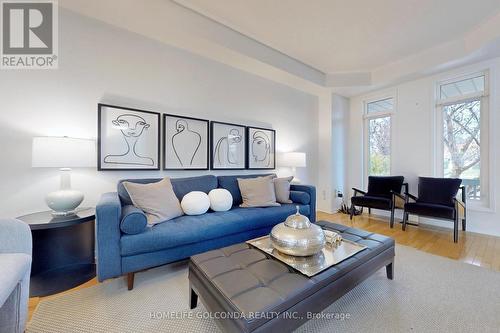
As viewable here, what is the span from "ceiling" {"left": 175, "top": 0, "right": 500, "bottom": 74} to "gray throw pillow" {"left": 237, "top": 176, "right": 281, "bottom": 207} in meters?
1.98

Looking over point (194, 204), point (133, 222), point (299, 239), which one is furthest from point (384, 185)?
point (133, 222)

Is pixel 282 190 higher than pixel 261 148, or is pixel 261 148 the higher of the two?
pixel 261 148

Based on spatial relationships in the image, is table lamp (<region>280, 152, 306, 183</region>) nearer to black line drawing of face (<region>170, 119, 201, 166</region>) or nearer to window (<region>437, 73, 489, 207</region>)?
black line drawing of face (<region>170, 119, 201, 166</region>)

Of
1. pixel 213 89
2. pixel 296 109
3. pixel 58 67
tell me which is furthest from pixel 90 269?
pixel 296 109

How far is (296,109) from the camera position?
4113mm

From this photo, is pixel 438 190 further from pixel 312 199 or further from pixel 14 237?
pixel 14 237

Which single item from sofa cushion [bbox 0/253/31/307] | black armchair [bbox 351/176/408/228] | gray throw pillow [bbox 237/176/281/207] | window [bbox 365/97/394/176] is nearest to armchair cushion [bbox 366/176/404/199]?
black armchair [bbox 351/176/408/228]

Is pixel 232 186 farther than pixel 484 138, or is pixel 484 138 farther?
pixel 484 138

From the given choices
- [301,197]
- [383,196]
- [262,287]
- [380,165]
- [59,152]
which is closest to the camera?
[262,287]

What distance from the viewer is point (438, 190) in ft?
10.1

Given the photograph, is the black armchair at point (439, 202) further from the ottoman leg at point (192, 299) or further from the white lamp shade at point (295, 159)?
the ottoman leg at point (192, 299)

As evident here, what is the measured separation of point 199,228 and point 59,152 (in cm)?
132

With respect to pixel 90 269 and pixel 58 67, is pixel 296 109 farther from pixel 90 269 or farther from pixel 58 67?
pixel 90 269

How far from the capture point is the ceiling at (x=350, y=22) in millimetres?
2260
